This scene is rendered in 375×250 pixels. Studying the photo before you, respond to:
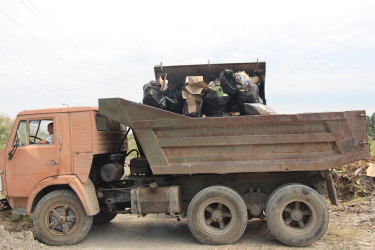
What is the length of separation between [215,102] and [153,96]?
106 cm

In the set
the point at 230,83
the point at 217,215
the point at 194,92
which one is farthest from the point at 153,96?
the point at 217,215

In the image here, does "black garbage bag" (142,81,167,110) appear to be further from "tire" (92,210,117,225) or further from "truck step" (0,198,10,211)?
"truck step" (0,198,10,211)

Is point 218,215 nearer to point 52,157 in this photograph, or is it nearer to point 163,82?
point 163,82

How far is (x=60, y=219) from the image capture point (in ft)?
16.9

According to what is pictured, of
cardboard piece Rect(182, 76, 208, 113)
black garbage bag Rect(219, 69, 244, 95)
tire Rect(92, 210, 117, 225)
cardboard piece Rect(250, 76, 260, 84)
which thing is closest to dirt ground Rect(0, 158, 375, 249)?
tire Rect(92, 210, 117, 225)

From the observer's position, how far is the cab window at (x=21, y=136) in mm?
5340

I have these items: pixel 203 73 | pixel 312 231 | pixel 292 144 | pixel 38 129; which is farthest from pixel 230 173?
pixel 38 129

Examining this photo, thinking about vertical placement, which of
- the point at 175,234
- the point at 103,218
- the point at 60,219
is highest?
the point at 60,219

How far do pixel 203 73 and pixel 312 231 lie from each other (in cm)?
336

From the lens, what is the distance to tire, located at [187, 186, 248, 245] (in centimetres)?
482

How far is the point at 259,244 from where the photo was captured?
16.1ft

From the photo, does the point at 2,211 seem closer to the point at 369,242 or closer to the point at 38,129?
the point at 38,129

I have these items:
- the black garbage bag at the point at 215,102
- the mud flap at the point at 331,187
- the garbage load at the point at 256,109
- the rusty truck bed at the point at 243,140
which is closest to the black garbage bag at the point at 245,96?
the black garbage bag at the point at 215,102

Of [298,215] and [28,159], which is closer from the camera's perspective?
[298,215]
